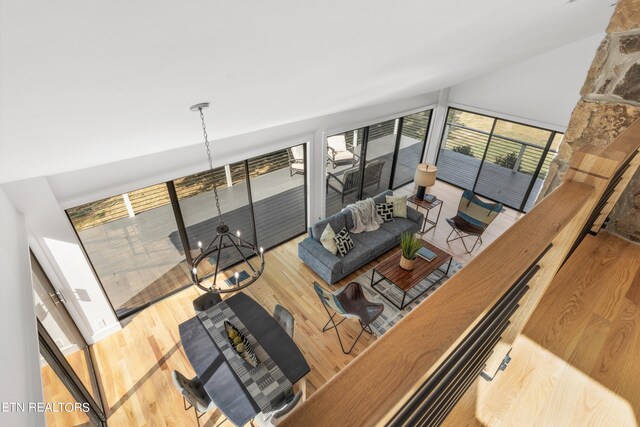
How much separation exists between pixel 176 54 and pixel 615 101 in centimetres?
256

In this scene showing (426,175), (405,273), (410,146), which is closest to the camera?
(405,273)

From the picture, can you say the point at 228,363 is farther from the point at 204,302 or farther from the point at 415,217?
the point at 415,217

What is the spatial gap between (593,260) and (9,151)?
3499 millimetres

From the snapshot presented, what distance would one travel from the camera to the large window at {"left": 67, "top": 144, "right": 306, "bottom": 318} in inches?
177

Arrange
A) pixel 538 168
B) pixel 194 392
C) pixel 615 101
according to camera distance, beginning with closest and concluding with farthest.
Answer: pixel 615 101 < pixel 194 392 < pixel 538 168

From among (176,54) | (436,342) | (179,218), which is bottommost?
(179,218)

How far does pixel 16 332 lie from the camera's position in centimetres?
166

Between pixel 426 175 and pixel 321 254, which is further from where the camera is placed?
pixel 426 175

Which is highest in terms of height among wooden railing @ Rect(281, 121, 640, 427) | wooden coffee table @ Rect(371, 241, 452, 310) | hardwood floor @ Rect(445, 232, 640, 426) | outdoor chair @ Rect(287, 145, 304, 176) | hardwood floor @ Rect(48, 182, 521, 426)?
wooden railing @ Rect(281, 121, 640, 427)

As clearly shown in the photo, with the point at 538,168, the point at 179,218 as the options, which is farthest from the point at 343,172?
the point at 538,168

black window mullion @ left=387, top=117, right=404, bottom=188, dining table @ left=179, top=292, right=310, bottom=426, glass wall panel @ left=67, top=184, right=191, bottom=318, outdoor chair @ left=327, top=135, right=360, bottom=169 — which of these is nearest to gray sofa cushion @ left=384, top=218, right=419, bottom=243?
outdoor chair @ left=327, top=135, right=360, bottom=169

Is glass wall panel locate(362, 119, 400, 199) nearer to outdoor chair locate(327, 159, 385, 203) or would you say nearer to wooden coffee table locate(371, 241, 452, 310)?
outdoor chair locate(327, 159, 385, 203)

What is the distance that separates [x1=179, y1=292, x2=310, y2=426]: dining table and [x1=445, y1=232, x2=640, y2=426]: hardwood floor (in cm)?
208

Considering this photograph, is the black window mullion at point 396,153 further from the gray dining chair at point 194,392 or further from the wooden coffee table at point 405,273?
the gray dining chair at point 194,392
